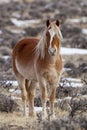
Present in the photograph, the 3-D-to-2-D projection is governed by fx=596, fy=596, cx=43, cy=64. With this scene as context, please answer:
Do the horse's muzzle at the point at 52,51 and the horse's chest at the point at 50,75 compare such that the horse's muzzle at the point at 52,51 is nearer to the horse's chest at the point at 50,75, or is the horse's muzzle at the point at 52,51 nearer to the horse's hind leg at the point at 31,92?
the horse's chest at the point at 50,75

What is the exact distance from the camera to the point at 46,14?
4203 centimetres

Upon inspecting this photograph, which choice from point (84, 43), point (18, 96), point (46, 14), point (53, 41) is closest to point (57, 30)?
point (53, 41)

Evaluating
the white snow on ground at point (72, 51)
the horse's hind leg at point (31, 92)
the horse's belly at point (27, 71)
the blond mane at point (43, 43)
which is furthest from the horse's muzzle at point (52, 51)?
the white snow on ground at point (72, 51)

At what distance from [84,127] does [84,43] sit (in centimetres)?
1574

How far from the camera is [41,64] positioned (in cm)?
1053

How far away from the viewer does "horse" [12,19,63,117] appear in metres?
10.2

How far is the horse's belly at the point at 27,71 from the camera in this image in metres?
11.0

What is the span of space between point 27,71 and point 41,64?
30.9 inches

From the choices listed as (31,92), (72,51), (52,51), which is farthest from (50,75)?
(72,51)

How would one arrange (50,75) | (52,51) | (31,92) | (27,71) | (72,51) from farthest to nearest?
(72,51)
(31,92)
(27,71)
(50,75)
(52,51)

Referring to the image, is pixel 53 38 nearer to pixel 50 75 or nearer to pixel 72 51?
pixel 50 75

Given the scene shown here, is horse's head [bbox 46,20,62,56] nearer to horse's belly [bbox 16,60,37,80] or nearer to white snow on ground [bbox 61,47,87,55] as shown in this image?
horse's belly [bbox 16,60,37,80]

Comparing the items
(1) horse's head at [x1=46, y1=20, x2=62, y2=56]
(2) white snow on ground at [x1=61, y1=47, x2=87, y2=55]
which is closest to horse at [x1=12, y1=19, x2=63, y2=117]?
(1) horse's head at [x1=46, y1=20, x2=62, y2=56]

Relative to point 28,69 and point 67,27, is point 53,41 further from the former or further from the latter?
point 67,27
